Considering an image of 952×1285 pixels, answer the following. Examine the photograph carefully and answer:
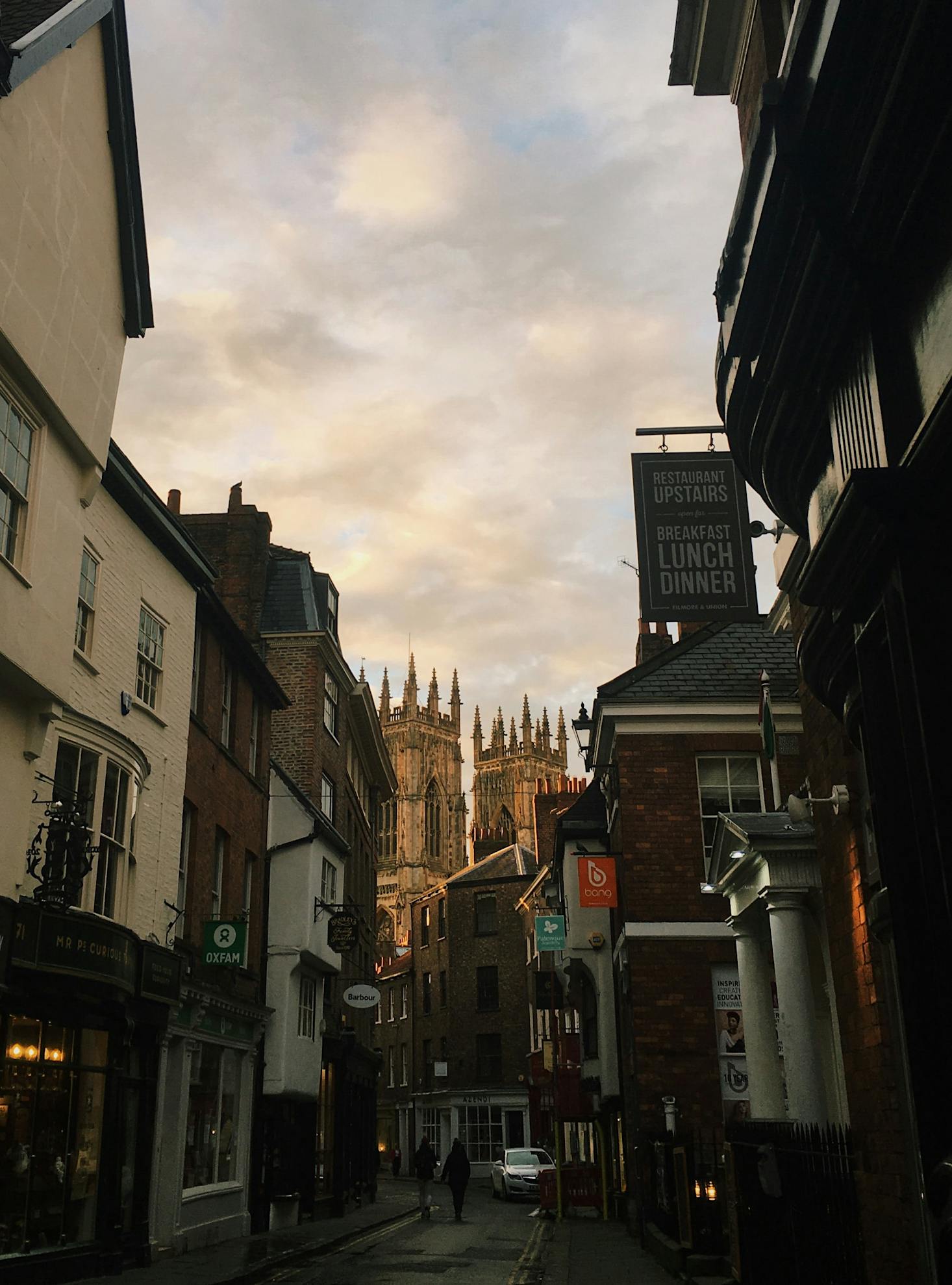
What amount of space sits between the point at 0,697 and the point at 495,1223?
19.6 m

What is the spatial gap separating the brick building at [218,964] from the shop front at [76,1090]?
37.1 inches

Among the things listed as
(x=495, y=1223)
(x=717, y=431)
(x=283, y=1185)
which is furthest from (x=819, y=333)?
(x=495, y=1223)

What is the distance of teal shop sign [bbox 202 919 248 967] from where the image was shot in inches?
727

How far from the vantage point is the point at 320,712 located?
3020cm

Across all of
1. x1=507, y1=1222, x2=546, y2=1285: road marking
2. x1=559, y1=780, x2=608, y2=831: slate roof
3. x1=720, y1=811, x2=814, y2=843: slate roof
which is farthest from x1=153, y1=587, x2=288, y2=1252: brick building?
x1=720, y1=811, x2=814, y2=843: slate roof

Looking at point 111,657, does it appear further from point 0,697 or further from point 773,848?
point 773,848

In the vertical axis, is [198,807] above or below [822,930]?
above

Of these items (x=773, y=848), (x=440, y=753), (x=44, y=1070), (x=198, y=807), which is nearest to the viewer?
(x=773, y=848)

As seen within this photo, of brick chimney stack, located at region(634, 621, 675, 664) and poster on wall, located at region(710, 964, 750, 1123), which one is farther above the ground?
brick chimney stack, located at region(634, 621, 675, 664)

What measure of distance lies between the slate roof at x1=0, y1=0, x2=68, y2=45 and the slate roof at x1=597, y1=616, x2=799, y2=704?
13.7 meters

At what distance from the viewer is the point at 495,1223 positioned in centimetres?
2594

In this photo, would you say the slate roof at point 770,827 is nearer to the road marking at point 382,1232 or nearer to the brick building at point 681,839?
the brick building at point 681,839

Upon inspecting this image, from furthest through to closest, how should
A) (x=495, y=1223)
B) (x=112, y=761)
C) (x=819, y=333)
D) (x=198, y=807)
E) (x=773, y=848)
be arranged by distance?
(x=495, y=1223) < (x=198, y=807) < (x=112, y=761) < (x=773, y=848) < (x=819, y=333)

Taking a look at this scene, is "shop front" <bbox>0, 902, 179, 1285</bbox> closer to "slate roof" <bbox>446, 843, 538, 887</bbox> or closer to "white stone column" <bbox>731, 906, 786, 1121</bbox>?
"white stone column" <bbox>731, 906, 786, 1121</bbox>
